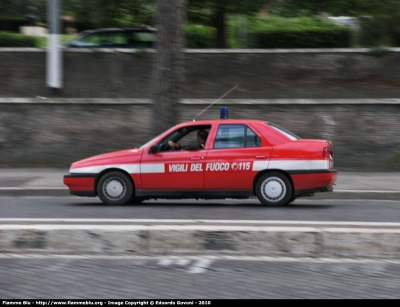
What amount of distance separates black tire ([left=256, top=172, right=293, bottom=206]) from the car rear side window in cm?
58

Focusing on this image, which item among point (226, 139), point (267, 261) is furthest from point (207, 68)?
point (267, 261)

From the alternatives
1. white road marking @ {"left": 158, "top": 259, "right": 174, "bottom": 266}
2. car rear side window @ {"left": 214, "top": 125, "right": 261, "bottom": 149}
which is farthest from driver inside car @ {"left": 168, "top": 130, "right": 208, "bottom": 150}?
white road marking @ {"left": 158, "top": 259, "right": 174, "bottom": 266}

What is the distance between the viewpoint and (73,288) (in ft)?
18.6

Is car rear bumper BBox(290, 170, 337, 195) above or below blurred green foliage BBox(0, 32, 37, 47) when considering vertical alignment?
below

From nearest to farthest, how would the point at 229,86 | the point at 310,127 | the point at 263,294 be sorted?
the point at 263,294
the point at 310,127
the point at 229,86

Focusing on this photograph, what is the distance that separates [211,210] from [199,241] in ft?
10.6

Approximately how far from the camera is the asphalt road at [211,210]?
9336mm

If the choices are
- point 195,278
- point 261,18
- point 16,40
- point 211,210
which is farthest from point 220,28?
point 195,278

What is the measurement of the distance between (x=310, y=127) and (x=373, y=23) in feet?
18.8

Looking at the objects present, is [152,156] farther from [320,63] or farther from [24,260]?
[320,63]

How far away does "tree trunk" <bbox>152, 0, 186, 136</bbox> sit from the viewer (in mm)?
13992

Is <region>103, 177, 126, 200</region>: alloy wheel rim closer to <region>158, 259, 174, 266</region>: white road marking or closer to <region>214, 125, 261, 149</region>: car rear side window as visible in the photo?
<region>214, 125, 261, 149</region>: car rear side window

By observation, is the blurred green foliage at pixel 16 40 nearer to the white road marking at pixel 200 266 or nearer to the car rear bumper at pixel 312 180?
the car rear bumper at pixel 312 180

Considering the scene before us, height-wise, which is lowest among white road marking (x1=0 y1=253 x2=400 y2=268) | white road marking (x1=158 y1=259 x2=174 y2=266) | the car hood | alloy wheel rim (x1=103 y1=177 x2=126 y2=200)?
white road marking (x1=158 y1=259 x2=174 y2=266)
